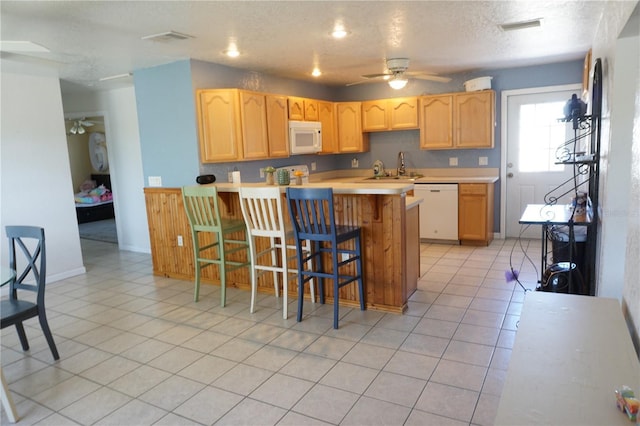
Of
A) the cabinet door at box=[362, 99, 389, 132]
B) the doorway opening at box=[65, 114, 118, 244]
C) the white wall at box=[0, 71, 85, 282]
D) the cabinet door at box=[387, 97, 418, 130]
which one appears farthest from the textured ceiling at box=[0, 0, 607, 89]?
the doorway opening at box=[65, 114, 118, 244]

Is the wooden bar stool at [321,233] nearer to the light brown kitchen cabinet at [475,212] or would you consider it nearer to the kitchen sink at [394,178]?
Result: the light brown kitchen cabinet at [475,212]

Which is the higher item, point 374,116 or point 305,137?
point 374,116

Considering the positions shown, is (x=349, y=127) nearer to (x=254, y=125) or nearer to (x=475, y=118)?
(x=475, y=118)

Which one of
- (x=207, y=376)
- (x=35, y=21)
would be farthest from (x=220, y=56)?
(x=207, y=376)

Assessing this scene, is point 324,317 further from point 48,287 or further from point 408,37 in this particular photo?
point 48,287

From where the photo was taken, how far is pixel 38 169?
191 inches

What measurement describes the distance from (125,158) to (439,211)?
451cm

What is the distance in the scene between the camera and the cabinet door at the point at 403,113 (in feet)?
20.5

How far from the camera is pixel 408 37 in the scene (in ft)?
12.8

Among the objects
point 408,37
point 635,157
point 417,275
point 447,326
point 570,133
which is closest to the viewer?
point 635,157

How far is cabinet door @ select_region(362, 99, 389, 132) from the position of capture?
6.46 meters

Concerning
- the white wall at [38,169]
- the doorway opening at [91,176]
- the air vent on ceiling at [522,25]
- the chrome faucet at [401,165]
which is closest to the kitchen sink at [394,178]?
the chrome faucet at [401,165]

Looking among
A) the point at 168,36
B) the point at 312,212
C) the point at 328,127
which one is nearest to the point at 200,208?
the point at 312,212

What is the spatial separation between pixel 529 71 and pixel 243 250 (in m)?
4.42
